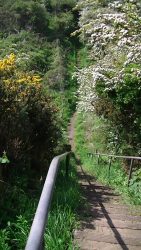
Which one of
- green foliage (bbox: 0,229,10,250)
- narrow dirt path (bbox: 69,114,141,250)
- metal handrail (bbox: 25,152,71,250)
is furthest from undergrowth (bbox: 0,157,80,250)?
metal handrail (bbox: 25,152,71,250)

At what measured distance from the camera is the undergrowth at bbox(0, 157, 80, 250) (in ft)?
14.9

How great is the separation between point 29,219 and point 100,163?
559 inches

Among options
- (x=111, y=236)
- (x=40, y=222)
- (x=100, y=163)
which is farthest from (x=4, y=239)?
(x=100, y=163)

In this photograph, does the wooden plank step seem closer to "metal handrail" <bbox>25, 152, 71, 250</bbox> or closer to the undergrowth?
the undergrowth

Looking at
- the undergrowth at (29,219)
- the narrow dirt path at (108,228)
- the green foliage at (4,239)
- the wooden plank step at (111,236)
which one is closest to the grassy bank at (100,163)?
the narrow dirt path at (108,228)

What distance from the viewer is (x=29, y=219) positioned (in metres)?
5.36

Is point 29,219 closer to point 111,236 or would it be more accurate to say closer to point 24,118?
point 111,236

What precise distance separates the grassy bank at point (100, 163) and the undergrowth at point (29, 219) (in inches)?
84.9

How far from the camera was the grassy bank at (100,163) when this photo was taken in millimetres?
9398

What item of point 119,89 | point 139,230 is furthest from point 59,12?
point 139,230

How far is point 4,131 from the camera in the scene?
6918 mm

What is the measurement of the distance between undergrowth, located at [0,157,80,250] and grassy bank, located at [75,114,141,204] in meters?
2.16

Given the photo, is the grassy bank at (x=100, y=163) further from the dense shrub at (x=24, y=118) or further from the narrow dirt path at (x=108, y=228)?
the dense shrub at (x=24, y=118)

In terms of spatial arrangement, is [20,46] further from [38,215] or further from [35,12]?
[38,215]
